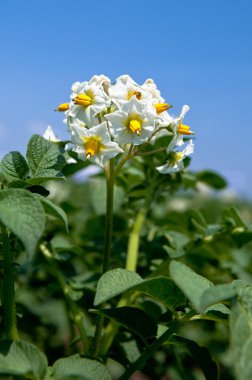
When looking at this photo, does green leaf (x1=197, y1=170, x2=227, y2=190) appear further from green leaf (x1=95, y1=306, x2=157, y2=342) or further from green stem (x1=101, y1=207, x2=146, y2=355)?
green leaf (x1=95, y1=306, x2=157, y2=342)

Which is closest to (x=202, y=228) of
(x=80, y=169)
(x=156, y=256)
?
(x=156, y=256)

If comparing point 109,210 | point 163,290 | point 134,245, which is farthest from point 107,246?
point 134,245

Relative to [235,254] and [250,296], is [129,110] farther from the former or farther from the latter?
[235,254]

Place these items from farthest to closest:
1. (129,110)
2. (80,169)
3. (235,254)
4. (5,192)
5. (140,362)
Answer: (235,254) < (80,169) < (129,110) < (140,362) < (5,192)

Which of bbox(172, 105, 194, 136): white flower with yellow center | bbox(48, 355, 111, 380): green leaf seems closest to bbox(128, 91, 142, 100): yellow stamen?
bbox(172, 105, 194, 136): white flower with yellow center

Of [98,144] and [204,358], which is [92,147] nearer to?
[98,144]

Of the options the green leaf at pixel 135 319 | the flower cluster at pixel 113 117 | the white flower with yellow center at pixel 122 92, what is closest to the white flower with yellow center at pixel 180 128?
the flower cluster at pixel 113 117
